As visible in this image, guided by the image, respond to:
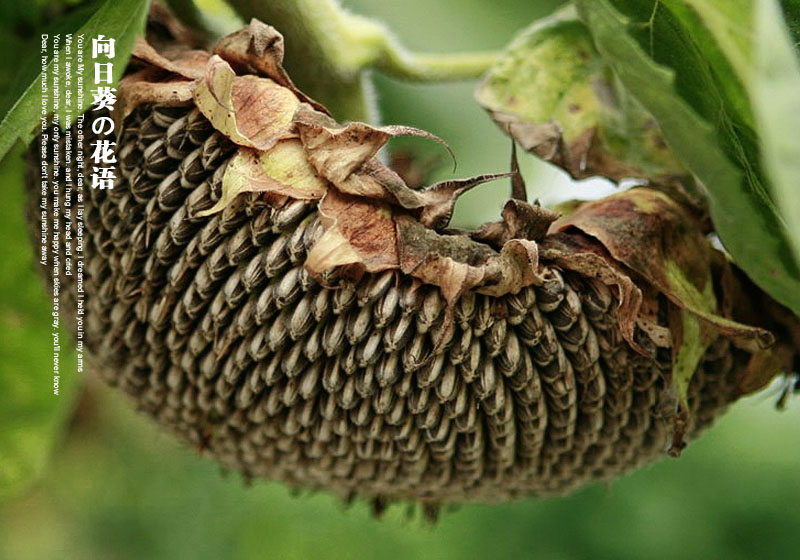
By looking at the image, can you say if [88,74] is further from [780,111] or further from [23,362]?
[23,362]

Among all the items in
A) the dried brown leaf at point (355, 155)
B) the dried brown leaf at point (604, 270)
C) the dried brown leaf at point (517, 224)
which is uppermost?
the dried brown leaf at point (355, 155)

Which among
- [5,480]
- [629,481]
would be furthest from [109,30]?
[629,481]

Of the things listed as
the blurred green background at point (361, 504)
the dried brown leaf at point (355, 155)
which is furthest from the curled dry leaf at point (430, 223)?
the blurred green background at point (361, 504)

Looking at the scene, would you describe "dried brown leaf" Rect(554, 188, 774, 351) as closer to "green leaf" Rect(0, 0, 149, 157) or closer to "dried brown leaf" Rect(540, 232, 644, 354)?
"dried brown leaf" Rect(540, 232, 644, 354)

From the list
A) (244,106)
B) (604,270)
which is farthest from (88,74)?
(604,270)

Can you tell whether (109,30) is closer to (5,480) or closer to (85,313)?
(85,313)

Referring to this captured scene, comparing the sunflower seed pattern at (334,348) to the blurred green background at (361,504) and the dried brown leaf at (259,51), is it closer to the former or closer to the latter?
the dried brown leaf at (259,51)

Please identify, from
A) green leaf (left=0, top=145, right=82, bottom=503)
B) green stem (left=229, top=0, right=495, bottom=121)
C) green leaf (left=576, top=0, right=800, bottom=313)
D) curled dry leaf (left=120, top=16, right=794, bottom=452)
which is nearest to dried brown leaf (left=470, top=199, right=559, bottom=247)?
curled dry leaf (left=120, top=16, right=794, bottom=452)
